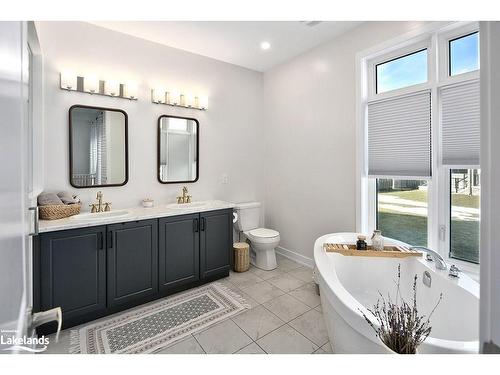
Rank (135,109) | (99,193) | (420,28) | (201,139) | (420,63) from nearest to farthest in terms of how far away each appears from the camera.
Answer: (420,28)
(420,63)
(99,193)
(135,109)
(201,139)

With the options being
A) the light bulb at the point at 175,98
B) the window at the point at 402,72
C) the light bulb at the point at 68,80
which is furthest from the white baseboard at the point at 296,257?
the light bulb at the point at 68,80

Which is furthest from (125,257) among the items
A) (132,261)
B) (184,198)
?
(184,198)

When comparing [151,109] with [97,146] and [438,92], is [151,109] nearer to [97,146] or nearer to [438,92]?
[97,146]

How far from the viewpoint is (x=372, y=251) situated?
2.16 m

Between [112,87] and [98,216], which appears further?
[112,87]

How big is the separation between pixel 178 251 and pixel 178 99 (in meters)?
1.91

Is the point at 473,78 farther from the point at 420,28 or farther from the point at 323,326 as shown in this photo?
the point at 323,326

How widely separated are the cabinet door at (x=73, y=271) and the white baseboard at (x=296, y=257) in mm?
2408

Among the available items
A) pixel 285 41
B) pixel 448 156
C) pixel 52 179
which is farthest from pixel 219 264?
pixel 285 41

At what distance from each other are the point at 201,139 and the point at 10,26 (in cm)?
284

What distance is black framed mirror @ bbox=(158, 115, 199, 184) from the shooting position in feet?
9.91

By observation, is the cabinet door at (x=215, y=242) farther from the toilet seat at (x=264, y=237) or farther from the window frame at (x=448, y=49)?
the window frame at (x=448, y=49)

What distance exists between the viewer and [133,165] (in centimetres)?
282
